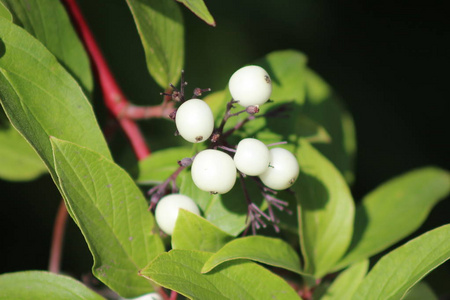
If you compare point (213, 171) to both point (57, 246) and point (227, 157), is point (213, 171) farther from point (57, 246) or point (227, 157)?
point (57, 246)

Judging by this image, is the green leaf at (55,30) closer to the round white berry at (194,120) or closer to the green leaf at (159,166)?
the green leaf at (159,166)

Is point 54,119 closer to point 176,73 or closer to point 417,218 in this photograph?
point 176,73

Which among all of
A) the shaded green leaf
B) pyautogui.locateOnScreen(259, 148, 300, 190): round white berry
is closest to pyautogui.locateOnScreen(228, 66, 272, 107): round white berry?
pyautogui.locateOnScreen(259, 148, 300, 190): round white berry

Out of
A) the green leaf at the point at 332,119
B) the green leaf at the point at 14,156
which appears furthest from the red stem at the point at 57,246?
the green leaf at the point at 332,119

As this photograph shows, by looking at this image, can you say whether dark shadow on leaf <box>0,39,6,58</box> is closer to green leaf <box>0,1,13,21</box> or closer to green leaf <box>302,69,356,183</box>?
green leaf <box>0,1,13,21</box>

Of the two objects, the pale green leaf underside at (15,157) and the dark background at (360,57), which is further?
the dark background at (360,57)
